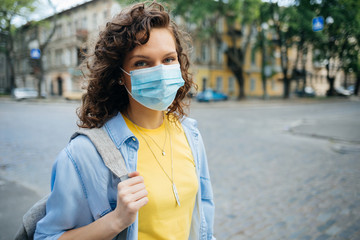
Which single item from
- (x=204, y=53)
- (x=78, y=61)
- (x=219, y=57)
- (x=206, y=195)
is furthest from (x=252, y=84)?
(x=206, y=195)

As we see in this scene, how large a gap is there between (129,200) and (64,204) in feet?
0.94

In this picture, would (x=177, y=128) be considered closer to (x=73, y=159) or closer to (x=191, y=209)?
(x=191, y=209)

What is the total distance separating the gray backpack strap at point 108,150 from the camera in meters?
1.20

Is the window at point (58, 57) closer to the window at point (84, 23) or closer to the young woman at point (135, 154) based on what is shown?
the window at point (84, 23)

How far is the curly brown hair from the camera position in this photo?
1.37 m

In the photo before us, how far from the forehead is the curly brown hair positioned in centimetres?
2

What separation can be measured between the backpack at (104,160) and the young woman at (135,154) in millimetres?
33

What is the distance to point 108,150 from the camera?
4.08 ft

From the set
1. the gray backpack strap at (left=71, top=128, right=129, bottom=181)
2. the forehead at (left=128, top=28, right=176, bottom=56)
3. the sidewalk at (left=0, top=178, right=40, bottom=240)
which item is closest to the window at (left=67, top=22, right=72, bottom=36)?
the sidewalk at (left=0, top=178, right=40, bottom=240)

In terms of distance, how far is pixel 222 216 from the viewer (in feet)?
12.6

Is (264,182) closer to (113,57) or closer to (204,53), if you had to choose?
(113,57)

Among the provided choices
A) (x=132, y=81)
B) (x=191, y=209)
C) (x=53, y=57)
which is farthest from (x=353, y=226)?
(x=53, y=57)

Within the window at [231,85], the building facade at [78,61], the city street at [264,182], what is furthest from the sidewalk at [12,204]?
the window at [231,85]

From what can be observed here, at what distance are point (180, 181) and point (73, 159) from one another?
0.57 meters
